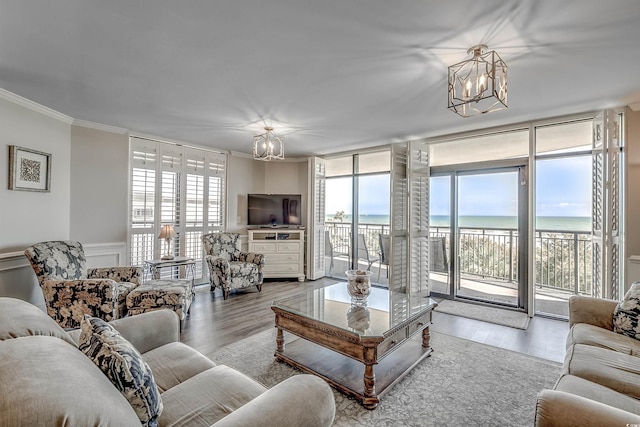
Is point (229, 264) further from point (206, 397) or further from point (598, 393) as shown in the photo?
point (598, 393)

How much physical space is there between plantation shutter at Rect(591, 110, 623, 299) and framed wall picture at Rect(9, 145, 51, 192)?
6.12 m

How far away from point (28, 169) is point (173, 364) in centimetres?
317

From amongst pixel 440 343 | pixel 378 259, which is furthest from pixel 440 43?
pixel 378 259

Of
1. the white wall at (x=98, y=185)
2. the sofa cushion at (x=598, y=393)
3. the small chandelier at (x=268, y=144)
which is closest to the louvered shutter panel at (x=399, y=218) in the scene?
the small chandelier at (x=268, y=144)

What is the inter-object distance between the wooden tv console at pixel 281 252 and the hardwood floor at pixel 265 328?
125 cm

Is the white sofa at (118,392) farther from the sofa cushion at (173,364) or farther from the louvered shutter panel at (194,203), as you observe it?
the louvered shutter panel at (194,203)

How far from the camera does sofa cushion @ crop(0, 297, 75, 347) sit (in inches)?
41.8

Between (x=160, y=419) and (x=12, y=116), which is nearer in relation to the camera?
(x=160, y=419)

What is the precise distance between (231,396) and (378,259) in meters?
4.37

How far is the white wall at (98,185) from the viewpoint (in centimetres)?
385

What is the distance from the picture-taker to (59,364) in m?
0.86

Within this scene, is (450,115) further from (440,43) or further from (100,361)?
(100,361)

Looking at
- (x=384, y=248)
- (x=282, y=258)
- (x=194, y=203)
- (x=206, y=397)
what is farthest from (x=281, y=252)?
(x=206, y=397)

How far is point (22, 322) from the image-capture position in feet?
3.70
